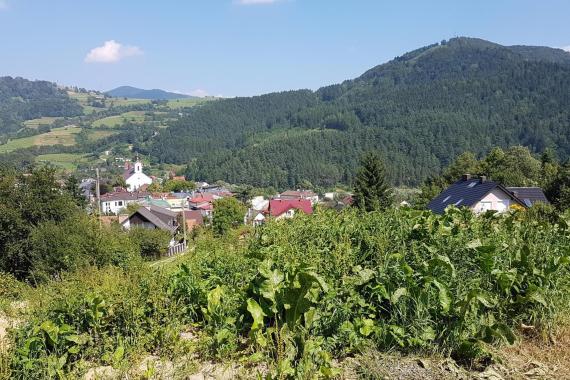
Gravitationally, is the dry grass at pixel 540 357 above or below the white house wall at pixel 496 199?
above

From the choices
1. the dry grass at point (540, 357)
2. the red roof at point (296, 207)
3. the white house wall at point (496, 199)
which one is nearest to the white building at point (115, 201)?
the red roof at point (296, 207)

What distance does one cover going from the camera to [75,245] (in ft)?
55.1

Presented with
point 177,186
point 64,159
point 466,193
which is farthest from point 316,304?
point 64,159

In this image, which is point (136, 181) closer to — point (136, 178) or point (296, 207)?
point (136, 178)

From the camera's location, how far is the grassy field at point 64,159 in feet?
468

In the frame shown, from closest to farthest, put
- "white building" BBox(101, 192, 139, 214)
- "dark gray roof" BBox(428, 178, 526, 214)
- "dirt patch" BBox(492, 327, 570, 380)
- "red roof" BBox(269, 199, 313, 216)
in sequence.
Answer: "dirt patch" BBox(492, 327, 570, 380) → "red roof" BBox(269, 199, 313, 216) → "dark gray roof" BBox(428, 178, 526, 214) → "white building" BBox(101, 192, 139, 214)

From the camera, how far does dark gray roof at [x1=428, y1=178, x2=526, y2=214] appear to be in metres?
31.8

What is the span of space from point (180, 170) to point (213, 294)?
168724 mm

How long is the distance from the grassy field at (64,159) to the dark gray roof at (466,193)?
131m

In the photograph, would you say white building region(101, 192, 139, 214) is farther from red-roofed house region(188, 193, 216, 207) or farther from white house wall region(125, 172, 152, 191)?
white house wall region(125, 172, 152, 191)

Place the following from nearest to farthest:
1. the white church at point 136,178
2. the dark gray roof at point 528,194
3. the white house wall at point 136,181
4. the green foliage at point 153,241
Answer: the green foliage at point 153,241 < the dark gray roof at point 528,194 < the white house wall at point 136,181 < the white church at point 136,178

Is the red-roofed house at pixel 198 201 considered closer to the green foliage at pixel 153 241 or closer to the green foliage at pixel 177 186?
the green foliage at pixel 177 186

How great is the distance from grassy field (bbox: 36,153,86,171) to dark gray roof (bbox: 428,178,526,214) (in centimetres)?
13106

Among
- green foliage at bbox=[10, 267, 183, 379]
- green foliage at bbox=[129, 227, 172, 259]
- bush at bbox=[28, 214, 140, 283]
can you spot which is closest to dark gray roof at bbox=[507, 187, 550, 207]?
green foliage at bbox=[129, 227, 172, 259]
